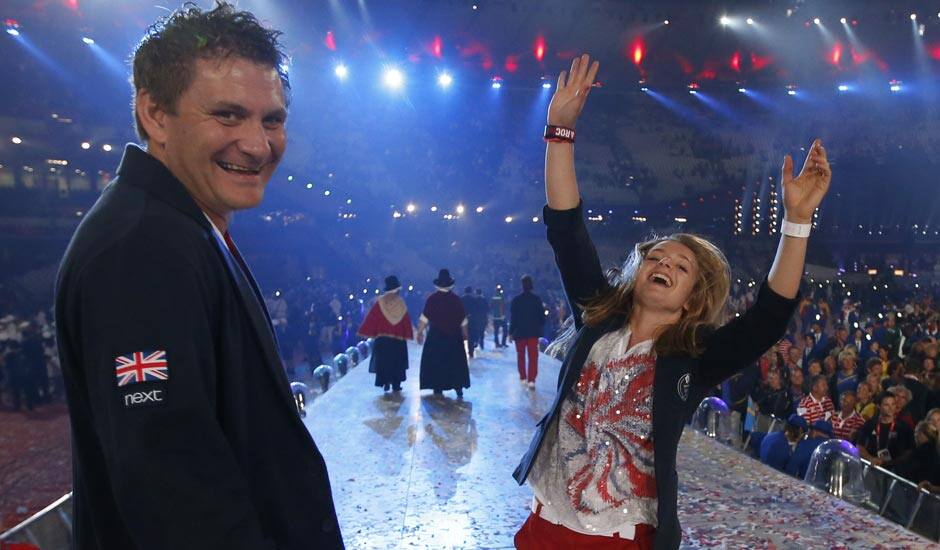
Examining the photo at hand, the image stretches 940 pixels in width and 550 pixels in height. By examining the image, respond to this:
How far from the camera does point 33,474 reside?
22.6 feet

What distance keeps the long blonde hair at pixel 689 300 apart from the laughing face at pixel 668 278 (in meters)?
0.03

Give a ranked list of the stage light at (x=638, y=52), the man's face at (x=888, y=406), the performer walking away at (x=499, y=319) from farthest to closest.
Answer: the stage light at (x=638, y=52) → the performer walking away at (x=499, y=319) → the man's face at (x=888, y=406)

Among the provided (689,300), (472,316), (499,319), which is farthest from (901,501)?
(499,319)

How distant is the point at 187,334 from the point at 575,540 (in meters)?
1.48

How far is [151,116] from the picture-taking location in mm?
1325

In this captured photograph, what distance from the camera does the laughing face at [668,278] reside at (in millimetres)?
2195

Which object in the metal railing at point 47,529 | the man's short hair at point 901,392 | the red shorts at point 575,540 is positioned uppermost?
the red shorts at point 575,540

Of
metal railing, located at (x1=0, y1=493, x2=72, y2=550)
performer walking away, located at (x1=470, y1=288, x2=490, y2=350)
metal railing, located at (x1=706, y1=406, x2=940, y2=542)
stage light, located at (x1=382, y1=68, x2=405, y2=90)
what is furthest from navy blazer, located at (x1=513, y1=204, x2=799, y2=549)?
stage light, located at (x1=382, y1=68, x2=405, y2=90)

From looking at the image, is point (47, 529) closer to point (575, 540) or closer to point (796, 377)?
point (575, 540)

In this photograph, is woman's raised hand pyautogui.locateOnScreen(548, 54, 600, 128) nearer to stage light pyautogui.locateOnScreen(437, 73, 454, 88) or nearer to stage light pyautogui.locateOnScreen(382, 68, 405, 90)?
stage light pyautogui.locateOnScreen(437, 73, 454, 88)

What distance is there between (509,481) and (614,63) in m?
21.3

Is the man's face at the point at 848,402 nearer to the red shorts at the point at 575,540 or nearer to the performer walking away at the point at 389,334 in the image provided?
the performer walking away at the point at 389,334

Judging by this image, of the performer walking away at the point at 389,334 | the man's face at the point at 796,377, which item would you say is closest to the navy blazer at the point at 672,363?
the man's face at the point at 796,377

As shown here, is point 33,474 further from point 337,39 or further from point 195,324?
point 337,39
